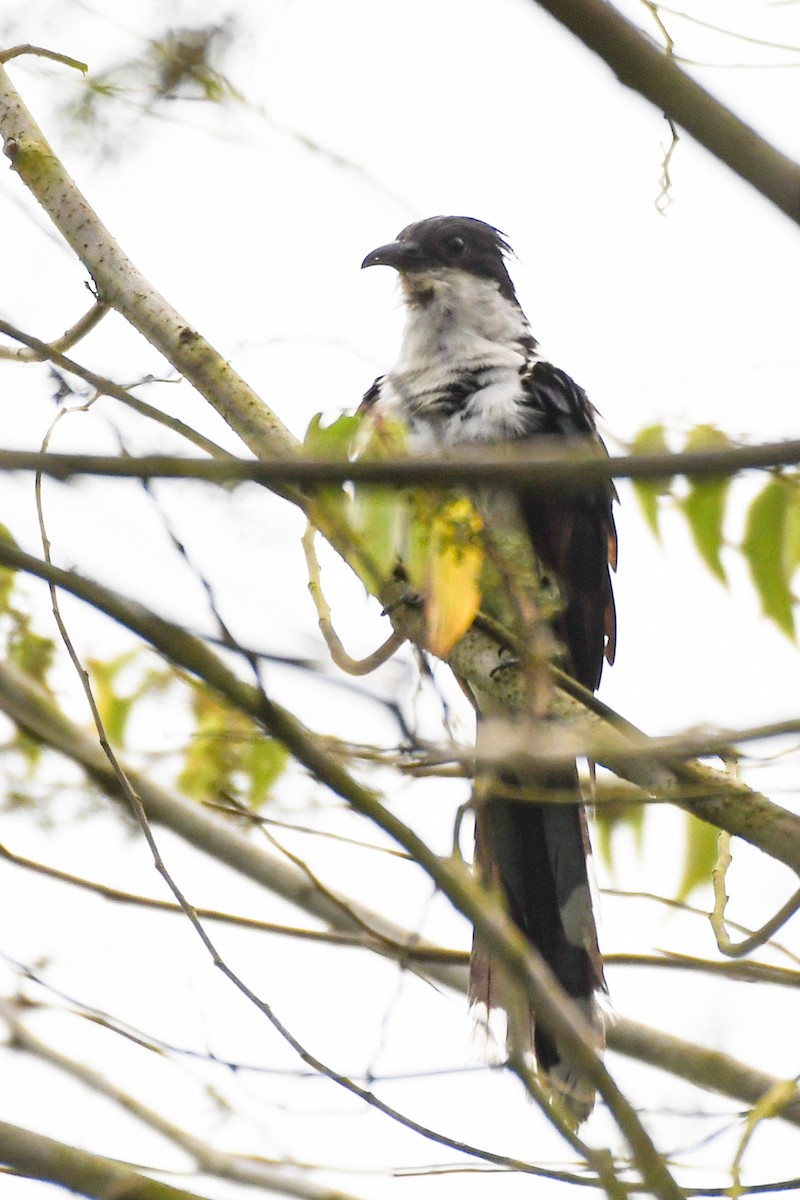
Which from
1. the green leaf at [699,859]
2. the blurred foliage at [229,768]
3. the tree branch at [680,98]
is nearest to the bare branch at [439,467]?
the tree branch at [680,98]

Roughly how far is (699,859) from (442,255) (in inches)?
120

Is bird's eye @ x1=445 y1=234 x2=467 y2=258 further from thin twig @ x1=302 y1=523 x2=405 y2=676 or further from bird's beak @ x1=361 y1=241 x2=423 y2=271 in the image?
thin twig @ x1=302 y1=523 x2=405 y2=676

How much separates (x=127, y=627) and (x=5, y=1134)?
0.90m

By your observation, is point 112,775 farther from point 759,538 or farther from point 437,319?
point 437,319

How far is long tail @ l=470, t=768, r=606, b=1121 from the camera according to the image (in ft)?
12.4

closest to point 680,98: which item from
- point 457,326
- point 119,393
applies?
point 119,393

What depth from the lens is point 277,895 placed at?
12.7 ft

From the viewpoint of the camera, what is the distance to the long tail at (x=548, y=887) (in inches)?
149

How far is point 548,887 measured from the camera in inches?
162

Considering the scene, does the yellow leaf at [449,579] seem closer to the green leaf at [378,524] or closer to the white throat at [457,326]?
the green leaf at [378,524]

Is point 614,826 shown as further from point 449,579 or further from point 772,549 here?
point 449,579

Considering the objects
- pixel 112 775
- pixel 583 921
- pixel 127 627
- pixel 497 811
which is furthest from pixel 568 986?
pixel 127 627

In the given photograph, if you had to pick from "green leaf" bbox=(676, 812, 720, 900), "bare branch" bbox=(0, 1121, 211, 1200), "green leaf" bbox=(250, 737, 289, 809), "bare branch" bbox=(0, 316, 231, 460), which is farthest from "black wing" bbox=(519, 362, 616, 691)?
"bare branch" bbox=(0, 1121, 211, 1200)

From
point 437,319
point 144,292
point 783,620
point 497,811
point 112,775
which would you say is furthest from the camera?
point 437,319
